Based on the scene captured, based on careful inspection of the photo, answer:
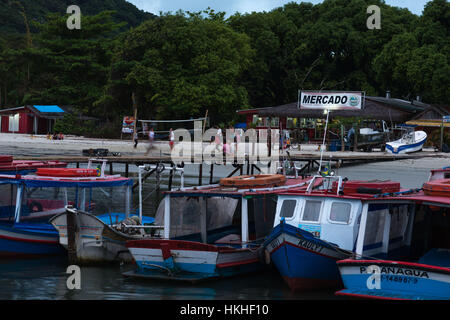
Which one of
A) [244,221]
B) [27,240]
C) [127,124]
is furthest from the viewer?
[127,124]

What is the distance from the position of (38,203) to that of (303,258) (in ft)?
30.7

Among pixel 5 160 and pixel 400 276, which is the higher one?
pixel 5 160

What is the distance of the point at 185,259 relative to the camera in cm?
1612

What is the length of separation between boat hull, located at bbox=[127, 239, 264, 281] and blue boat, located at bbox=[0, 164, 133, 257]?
3.55 m

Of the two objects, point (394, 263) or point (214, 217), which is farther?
point (214, 217)

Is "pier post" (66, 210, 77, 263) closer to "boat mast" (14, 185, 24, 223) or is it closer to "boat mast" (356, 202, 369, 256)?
"boat mast" (14, 185, 24, 223)

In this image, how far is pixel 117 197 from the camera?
76.7 ft

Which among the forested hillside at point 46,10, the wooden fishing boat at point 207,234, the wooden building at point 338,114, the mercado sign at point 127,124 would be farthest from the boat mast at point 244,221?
the forested hillside at point 46,10

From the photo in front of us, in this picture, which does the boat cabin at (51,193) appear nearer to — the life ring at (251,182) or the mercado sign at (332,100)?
the life ring at (251,182)

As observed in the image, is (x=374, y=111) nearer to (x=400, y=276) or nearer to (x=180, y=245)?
(x=180, y=245)

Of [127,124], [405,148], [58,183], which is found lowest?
[58,183]

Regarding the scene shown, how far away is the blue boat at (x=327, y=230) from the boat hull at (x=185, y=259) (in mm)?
862

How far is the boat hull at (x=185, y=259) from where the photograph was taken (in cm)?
1597

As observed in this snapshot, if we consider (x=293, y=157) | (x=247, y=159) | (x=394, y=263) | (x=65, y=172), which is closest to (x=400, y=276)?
(x=394, y=263)
